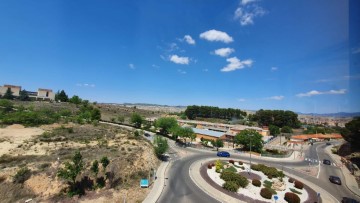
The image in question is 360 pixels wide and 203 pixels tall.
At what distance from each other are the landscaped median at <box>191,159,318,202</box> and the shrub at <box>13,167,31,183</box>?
26.4m

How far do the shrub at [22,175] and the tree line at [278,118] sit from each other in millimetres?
132264

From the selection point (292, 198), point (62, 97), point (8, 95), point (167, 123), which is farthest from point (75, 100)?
point (292, 198)

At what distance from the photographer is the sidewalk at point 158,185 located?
29.1 metres

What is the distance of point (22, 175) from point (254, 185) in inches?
1451

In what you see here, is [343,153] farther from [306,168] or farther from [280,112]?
[280,112]

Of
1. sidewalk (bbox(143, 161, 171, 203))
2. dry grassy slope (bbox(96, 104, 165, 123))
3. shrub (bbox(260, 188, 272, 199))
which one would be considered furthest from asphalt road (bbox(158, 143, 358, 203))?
dry grassy slope (bbox(96, 104, 165, 123))

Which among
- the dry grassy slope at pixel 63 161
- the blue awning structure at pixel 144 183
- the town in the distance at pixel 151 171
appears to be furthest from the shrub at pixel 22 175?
the blue awning structure at pixel 144 183

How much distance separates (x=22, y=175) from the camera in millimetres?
28562

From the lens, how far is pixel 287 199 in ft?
98.3

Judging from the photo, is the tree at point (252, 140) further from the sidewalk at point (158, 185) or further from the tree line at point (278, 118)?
the tree line at point (278, 118)

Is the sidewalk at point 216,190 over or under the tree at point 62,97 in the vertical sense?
under

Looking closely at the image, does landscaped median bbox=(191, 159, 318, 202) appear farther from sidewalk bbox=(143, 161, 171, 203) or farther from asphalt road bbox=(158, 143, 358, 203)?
sidewalk bbox=(143, 161, 171, 203)

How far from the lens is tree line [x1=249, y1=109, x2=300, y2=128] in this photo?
130 meters

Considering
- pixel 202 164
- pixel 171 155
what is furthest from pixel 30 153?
pixel 202 164
